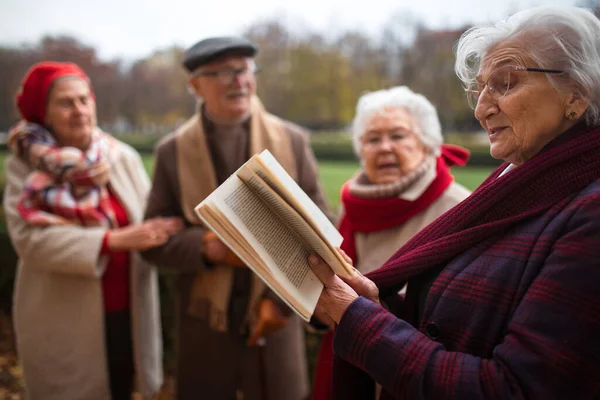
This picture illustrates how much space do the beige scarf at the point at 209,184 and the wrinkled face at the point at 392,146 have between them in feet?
1.72

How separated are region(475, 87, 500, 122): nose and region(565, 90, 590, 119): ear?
0.57 ft

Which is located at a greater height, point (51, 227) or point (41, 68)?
point (41, 68)

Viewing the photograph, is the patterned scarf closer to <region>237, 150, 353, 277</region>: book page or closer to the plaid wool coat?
<region>237, 150, 353, 277</region>: book page

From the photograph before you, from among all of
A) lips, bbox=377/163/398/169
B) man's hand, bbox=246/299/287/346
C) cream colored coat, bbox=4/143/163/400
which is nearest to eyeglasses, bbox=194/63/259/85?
lips, bbox=377/163/398/169

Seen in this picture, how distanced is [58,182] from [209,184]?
87 centimetres

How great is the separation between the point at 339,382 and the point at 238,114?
1.56m

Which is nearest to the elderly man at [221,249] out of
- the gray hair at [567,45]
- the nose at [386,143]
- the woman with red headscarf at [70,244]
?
the woman with red headscarf at [70,244]

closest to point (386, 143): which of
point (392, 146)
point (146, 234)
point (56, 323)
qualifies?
point (392, 146)

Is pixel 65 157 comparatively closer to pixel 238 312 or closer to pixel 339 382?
pixel 238 312

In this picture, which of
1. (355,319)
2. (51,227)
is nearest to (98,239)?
(51,227)

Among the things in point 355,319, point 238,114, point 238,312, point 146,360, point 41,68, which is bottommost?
point 146,360

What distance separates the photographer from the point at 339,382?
5.27 feet

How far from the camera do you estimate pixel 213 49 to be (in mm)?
2475

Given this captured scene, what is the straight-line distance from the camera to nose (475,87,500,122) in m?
1.32
